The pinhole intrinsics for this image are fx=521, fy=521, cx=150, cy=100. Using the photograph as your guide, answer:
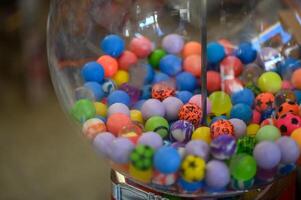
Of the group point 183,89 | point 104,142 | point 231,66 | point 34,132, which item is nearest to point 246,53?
point 231,66

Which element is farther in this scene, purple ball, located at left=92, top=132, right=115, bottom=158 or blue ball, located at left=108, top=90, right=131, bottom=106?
blue ball, located at left=108, top=90, right=131, bottom=106

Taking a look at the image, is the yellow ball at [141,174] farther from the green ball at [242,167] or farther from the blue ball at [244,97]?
the blue ball at [244,97]

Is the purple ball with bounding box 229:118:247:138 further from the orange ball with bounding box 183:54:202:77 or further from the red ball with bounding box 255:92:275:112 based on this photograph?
the orange ball with bounding box 183:54:202:77

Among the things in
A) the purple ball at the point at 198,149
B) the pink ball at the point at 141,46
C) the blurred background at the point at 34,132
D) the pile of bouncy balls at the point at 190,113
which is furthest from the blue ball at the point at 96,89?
the blurred background at the point at 34,132

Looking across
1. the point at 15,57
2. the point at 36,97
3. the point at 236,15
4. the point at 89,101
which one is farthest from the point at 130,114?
the point at 15,57

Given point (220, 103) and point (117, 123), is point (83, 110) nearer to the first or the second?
point (117, 123)

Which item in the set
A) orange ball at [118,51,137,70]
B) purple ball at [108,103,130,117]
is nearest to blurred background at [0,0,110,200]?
orange ball at [118,51,137,70]

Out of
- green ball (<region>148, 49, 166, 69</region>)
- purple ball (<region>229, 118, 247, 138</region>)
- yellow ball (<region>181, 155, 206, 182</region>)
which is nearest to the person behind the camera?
yellow ball (<region>181, 155, 206, 182</region>)
